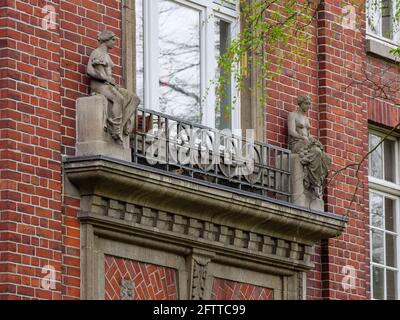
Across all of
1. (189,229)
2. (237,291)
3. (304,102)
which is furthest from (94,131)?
(304,102)

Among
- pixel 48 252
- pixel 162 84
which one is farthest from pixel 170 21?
pixel 48 252

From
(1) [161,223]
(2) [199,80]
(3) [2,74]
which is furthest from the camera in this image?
(2) [199,80]

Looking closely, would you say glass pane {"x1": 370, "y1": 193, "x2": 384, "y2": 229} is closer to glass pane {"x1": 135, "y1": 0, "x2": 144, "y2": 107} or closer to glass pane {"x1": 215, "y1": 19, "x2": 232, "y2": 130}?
glass pane {"x1": 215, "y1": 19, "x2": 232, "y2": 130}

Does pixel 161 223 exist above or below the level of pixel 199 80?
below

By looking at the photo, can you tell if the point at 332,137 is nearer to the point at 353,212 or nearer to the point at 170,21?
the point at 353,212

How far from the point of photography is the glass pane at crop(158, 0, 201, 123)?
84.0ft

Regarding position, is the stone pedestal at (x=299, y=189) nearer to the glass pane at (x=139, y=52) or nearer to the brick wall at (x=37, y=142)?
the glass pane at (x=139, y=52)

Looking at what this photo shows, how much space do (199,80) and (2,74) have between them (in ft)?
13.8

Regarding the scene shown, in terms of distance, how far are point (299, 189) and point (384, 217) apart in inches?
117

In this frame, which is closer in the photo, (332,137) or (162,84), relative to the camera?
(162,84)

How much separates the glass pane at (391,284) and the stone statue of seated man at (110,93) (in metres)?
6.37

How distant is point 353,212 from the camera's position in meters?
28.0

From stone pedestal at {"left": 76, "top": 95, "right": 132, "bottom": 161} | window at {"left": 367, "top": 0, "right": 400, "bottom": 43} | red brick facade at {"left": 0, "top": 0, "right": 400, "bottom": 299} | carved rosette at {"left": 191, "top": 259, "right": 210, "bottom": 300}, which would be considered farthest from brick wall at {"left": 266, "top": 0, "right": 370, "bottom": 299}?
stone pedestal at {"left": 76, "top": 95, "right": 132, "bottom": 161}

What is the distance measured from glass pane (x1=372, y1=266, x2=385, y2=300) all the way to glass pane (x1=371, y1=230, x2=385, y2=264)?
0.46ft
